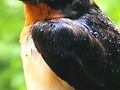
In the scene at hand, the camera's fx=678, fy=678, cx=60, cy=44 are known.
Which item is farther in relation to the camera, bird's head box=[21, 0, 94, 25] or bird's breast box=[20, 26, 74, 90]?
bird's head box=[21, 0, 94, 25]

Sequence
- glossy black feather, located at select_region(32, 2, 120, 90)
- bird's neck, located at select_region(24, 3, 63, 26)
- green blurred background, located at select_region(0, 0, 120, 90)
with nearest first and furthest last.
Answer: glossy black feather, located at select_region(32, 2, 120, 90) → bird's neck, located at select_region(24, 3, 63, 26) → green blurred background, located at select_region(0, 0, 120, 90)

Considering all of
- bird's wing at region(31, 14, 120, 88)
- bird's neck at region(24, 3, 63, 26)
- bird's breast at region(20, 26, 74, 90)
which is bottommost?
bird's breast at region(20, 26, 74, 90)

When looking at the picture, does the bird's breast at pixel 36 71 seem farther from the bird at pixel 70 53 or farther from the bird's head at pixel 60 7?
the bird's head at pixel 60 7

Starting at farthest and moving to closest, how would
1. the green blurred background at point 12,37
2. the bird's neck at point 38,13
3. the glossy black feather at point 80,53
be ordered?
the green blurred background at point 12,37
the bird's neck at point 38,13
the glossy black feather at point 80,53

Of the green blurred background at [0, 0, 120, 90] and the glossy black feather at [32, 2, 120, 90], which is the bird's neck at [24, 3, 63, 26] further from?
the green blurred background at [0, 0, 120, 90]

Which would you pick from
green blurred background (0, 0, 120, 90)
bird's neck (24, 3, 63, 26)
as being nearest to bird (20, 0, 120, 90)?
bird's neck (24, 3, 63, 26)

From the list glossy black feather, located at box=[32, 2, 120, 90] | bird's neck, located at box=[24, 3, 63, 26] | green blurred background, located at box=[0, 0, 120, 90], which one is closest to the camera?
glossy black feather, located at box=[32, 2, 120, 90]

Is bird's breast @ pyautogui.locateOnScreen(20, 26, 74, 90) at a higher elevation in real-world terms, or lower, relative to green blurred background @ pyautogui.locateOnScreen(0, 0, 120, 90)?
higher

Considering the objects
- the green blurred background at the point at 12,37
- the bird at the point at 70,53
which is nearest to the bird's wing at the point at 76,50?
the bird at the point at 70,53
